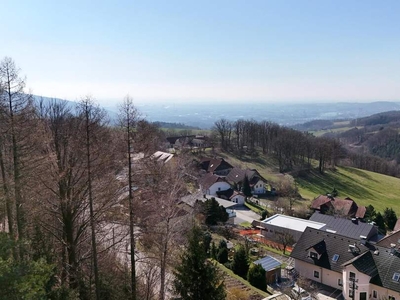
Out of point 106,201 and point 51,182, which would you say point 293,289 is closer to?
point 106,201

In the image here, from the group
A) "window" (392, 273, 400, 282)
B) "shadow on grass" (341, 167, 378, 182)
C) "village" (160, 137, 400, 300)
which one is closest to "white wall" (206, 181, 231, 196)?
"village" (160, 137, 400, 300)

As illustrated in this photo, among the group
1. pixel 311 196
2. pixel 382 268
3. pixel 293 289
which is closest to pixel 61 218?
pixel 293 289

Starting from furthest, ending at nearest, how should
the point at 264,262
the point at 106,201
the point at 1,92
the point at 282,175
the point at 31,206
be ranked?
1. the point at 282,175
2. the point at 264,262
3. the point at 106,201
4. the point at 31,206
5. the point at 1,92

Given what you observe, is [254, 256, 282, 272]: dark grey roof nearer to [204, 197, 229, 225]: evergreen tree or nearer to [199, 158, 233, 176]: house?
[204, 197, 229, 225]: evergreen tree

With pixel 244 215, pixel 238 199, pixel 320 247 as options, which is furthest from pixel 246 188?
pixel 320 247

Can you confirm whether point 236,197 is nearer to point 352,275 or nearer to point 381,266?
point 352,275

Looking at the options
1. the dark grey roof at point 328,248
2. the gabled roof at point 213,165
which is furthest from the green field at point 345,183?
the dark grey roof at point 328,248
